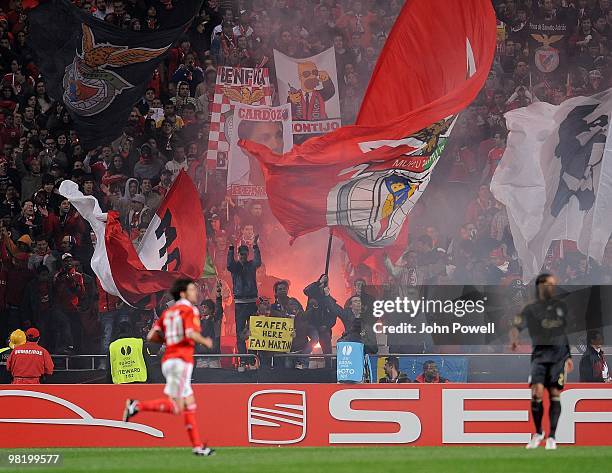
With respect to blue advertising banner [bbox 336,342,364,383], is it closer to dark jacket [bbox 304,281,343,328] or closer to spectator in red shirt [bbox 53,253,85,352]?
dark jacket [bbox 304,281,343,328]

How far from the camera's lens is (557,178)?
1947 centimetres

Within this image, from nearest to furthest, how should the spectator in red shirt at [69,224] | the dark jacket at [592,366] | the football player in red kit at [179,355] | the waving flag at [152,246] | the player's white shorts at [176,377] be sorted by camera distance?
the football player in red kit at [179,355] → the player's white shorts at [176,377] → the dark jacket at [592,366] → the waving flag at [152,246] → the spectator in red shirt at [69,224]

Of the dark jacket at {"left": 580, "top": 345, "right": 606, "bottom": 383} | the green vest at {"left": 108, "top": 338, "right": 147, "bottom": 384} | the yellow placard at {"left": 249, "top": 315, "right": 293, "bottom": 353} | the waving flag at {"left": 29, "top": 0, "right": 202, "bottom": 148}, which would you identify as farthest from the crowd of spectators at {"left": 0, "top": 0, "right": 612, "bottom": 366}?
the dark jacket at {"left": 580, "top": 345, "right": 606, "bottom": 383}

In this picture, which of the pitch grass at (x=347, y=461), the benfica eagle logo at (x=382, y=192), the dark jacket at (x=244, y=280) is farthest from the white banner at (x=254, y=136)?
the pitch grass at (x=347, y=461)

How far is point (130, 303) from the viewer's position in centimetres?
1847

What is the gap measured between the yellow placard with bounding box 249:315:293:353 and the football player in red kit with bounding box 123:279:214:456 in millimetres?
6207

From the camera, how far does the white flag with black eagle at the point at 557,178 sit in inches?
748

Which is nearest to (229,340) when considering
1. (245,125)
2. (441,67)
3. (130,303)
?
(130,303)

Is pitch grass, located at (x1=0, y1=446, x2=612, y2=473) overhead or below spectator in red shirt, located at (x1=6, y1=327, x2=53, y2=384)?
below

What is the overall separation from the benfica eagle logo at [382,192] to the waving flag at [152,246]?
7.68ft

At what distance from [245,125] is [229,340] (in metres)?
4.25

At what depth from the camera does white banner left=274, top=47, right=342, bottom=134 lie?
21.2 meters

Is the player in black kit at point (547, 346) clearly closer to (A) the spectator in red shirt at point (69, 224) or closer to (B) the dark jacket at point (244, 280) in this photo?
(B) the dark jacket at point (244, 280)

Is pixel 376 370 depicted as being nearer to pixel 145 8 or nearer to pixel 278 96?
pixel 278 96
